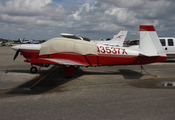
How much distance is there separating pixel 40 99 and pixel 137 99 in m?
3.07

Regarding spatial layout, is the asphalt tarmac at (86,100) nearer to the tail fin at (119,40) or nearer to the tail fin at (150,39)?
the tail fin at (150,39)

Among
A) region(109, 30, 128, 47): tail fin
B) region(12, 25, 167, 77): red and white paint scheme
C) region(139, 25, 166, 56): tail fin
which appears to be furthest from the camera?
region(109, 30, 128, 47): tail fin

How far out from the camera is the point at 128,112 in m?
3.74

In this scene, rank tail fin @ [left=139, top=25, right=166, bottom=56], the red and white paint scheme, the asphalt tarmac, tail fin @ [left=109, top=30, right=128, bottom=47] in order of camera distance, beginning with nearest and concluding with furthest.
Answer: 1. the asphalt tarmac
2. the red and white paint scheme
3. tail fin @ [left=139, top=25, right=166, bottom=56]
4. tail fin @ [left=109, top=30, right=128, bottom=47]

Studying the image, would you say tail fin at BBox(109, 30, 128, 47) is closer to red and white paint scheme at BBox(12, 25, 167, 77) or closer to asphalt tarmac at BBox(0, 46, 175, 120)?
red and white paint scheme at BBox(12, 25, 167, 77)

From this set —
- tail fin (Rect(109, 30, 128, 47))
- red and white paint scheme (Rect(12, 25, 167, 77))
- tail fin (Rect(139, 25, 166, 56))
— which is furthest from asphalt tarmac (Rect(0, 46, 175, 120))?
tail fin (Rect(109, 30, 128, 47))

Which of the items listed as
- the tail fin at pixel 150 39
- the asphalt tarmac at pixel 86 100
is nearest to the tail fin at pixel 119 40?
the tail fin at pixel 150 39

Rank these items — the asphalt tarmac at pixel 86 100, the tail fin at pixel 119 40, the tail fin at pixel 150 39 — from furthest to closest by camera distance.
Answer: the tail fin at pixel 119 40, the tail fin at pixel 150 39, the asphalt tarmac at pixel 86 100

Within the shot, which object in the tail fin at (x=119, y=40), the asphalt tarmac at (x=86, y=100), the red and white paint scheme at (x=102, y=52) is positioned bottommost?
the asphalt tarmac at (x=86, y=100)

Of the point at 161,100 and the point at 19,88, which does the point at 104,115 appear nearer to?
the point at 161,100

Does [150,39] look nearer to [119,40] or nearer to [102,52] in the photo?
[102,52]

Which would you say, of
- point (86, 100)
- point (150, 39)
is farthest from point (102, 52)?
point (86, 100)

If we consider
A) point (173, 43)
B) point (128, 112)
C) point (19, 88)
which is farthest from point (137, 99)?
point (173, 43)

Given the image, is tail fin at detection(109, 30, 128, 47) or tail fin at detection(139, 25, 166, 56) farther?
tail fin at detection(109, 30, 128, 47)
